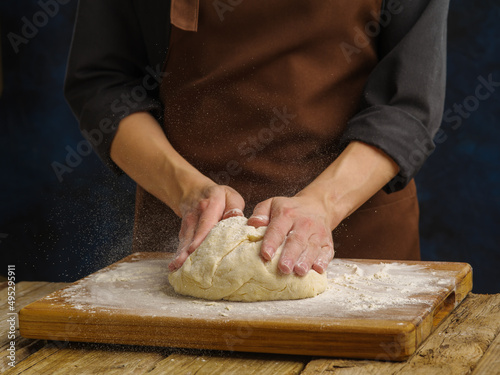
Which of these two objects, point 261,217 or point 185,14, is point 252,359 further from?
point 185,14

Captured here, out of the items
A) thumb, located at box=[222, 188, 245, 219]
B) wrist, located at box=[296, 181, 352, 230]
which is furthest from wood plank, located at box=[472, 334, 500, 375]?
thumb, located at box=[222, 188, 245, 219]

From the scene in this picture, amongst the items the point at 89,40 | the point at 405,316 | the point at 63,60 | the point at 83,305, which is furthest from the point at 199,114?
the point at 63,60

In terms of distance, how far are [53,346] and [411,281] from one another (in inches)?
28.5

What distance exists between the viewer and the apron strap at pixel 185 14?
1728 millimetres

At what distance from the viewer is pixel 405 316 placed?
1185 millimetres

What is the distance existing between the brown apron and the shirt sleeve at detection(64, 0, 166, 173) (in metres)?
0.14

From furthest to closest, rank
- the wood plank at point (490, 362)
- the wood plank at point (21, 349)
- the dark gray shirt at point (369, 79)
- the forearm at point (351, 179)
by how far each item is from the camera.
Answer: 1. the dark gray shirt at point (369, 79)
2. the forearm at point (351, 179)
3. the wood plank at point (21, 349)
4. the wood plank at point (490, 362)

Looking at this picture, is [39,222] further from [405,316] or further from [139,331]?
[405,316]

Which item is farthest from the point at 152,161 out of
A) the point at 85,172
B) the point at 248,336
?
the point at 85,172

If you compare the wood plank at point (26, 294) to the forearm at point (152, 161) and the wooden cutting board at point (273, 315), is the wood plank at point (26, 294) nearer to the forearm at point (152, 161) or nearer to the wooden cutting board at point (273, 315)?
the wooden cutting board at point (273, 315)

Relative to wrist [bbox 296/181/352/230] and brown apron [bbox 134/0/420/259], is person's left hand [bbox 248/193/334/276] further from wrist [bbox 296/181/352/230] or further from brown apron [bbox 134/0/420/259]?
Result: brown apron [bbox 134/0/420/259]

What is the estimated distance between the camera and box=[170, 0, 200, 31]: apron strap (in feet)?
5.67

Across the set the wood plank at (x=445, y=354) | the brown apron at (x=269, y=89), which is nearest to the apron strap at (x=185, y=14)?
the brown apron at (x=269, y=89)

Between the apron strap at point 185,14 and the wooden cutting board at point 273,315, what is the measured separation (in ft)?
2.10
